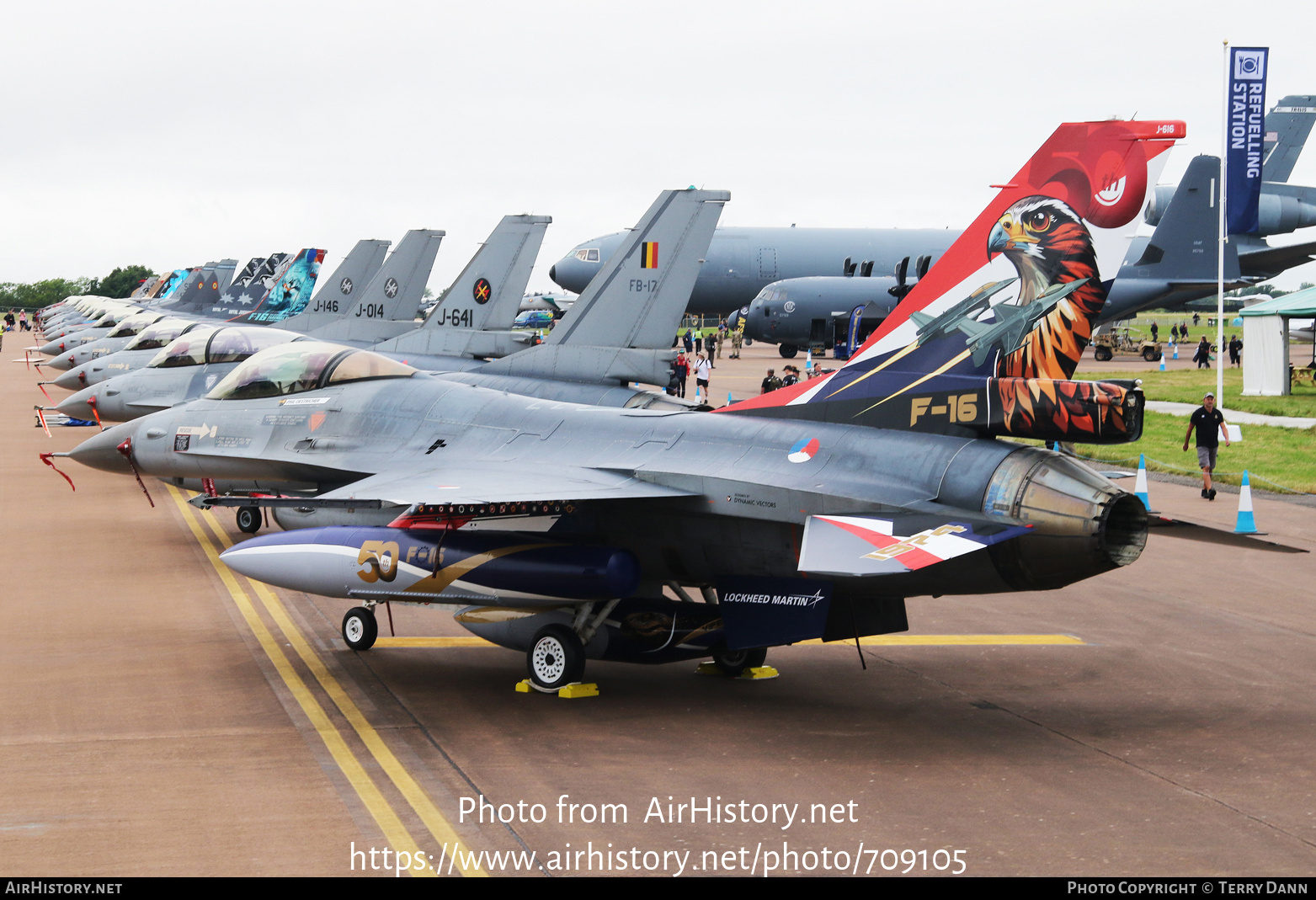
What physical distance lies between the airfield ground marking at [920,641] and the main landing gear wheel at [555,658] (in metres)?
1.76

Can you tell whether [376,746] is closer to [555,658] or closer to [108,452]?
[555,658]

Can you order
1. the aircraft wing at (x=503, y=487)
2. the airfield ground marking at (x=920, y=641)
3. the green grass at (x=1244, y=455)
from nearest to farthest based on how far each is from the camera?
the aircraft wing at (x=503, y=487)
the airfield ground marking at (x=920, y=641)
the green grass at (x=1244, y=455)

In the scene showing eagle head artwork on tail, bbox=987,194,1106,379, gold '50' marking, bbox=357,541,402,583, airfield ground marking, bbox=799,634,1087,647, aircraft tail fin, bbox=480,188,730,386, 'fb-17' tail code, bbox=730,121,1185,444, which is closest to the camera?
'fb-17' tail code, bbox=730,121,1185,444

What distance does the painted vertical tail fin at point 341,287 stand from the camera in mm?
32469

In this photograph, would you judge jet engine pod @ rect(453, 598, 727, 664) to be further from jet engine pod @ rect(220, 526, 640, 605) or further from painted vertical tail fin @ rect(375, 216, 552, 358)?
painted vertical tail fin @ rect(375, 216, 552, 358)

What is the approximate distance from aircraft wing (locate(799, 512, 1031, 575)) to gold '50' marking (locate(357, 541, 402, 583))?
12.2ft

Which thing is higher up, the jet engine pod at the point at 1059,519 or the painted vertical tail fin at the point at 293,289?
the painted vertical tail fin at the point at 293,289

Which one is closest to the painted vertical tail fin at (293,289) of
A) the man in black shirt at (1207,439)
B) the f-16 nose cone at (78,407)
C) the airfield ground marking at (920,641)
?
the f-16 nose cone at (78,407)

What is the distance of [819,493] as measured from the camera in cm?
941

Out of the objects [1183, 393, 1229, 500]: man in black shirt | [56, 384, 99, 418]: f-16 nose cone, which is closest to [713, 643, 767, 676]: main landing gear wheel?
[1183, 393, 1229, 500]: man in black shirt

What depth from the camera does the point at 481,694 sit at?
1042 cm

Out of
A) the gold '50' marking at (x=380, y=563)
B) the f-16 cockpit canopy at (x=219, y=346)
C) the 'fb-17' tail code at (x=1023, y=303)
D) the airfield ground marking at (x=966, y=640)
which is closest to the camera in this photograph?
the 'fb-17' tail code at (x=1023, y=303)

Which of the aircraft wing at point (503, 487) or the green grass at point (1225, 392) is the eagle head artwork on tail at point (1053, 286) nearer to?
the aircraft wing at point (503, 487)

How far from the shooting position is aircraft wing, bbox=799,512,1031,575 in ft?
26.8
